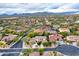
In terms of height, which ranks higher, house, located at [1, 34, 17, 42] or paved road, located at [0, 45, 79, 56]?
house, located at [1, 34, 17, 42]

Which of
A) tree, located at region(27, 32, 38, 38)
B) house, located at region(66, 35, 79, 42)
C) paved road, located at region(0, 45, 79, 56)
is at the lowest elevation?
paved road, located at region(0, 45, 79, 56)

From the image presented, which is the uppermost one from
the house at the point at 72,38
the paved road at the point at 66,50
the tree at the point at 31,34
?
the tree at the point at 31,34

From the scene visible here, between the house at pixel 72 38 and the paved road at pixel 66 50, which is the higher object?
the house at pixel 72 38

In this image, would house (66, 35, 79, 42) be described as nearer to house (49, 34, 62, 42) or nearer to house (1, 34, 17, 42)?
house (49, 34, 62, 42)

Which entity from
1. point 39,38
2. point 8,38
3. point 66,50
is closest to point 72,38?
point 66,50

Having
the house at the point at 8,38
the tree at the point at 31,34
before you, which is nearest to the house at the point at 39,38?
the tree at the point at 31,34

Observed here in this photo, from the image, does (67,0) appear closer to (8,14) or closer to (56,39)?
(56,39)

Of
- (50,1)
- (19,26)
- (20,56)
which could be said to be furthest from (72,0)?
(20,56)

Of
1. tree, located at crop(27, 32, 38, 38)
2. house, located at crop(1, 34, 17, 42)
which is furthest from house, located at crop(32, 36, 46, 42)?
house, located at crop(1, 34, 17, 42)

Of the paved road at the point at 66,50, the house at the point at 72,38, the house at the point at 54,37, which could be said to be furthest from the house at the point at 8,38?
the house at the point at 72,38

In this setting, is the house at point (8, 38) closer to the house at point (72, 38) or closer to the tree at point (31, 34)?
the tree at point (31, 34)

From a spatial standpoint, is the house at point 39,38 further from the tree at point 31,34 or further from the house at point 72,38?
the house at point 72,38
